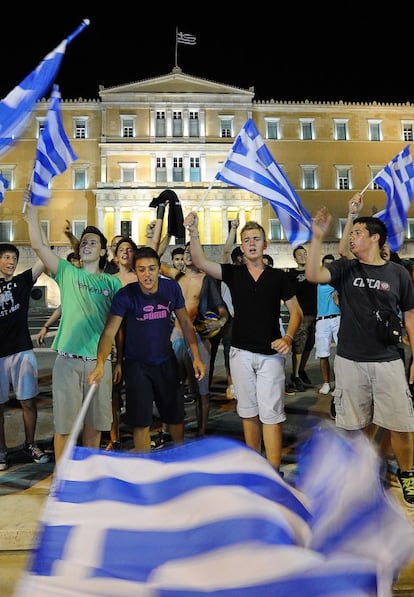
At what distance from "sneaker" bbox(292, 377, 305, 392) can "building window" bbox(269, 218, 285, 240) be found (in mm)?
39030

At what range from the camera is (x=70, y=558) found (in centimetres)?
133

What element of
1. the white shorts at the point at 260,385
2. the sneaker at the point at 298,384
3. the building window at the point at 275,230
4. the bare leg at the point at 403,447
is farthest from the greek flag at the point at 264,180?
the building window at the point at 275,230

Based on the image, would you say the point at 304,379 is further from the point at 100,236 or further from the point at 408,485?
the point at 100,236

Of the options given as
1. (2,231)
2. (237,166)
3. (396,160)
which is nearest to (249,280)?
(237,166)

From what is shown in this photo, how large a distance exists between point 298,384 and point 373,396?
3722 millimetres

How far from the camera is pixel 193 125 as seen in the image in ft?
158

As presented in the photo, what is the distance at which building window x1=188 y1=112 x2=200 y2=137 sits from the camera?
47.9 metres

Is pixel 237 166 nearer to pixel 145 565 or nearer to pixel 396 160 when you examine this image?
pixel 396 160

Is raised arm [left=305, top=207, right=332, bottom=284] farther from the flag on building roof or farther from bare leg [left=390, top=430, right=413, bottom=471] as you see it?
the flag on building roof

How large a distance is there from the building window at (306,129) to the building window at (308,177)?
2946 mm

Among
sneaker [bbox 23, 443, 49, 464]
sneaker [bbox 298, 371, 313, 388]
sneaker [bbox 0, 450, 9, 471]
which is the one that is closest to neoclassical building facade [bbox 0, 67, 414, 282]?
sneaker [bbox 298, 371, 313, 388]

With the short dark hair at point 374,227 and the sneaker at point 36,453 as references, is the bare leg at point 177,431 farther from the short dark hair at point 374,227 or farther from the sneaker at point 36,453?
the short dark hair at point 374,227

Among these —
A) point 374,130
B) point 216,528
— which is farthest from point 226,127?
point 216,528

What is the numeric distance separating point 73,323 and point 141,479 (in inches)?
98.1
